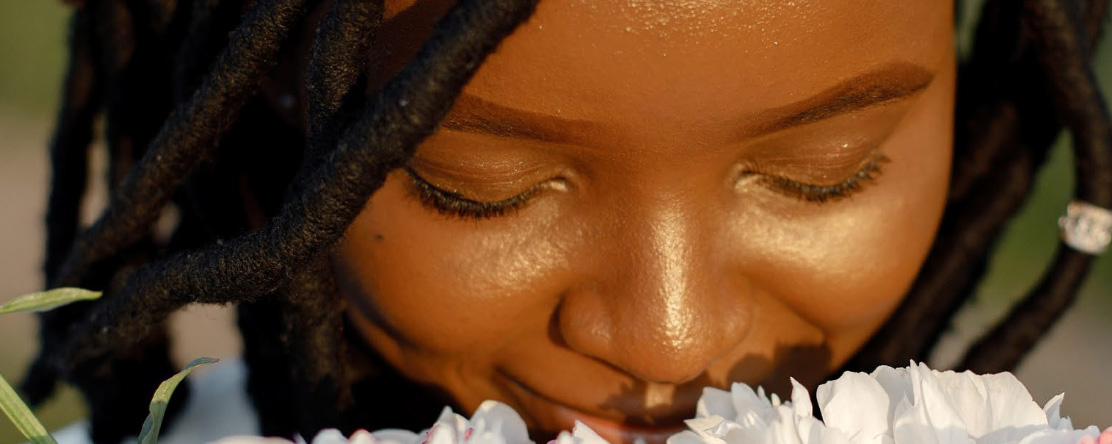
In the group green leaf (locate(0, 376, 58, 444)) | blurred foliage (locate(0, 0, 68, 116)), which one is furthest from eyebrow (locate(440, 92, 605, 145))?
blurred foliage (locate(0, 0, 68, 116))

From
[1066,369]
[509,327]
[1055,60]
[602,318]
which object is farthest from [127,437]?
[1066,369]

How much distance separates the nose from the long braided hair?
0.74 feet

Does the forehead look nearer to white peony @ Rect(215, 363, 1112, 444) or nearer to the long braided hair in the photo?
→ the long braided hair

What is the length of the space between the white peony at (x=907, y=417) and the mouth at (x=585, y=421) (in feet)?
0.70

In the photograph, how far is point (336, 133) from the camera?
0.91m

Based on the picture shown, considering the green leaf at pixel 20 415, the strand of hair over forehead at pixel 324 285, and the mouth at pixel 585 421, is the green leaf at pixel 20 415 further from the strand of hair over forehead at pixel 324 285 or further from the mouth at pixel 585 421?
the mouth at pixel 585 421

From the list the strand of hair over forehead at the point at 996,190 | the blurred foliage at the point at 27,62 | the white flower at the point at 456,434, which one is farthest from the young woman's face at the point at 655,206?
the blurred foliage at the point at 27,62

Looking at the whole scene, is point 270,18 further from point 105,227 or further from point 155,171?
point 105,227

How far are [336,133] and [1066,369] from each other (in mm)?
2754

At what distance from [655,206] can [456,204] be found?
19cm

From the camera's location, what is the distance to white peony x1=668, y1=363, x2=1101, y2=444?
0.80m

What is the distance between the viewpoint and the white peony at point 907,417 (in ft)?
2.61

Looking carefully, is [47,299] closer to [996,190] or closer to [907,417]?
[907,417]

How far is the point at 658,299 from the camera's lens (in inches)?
37.0
